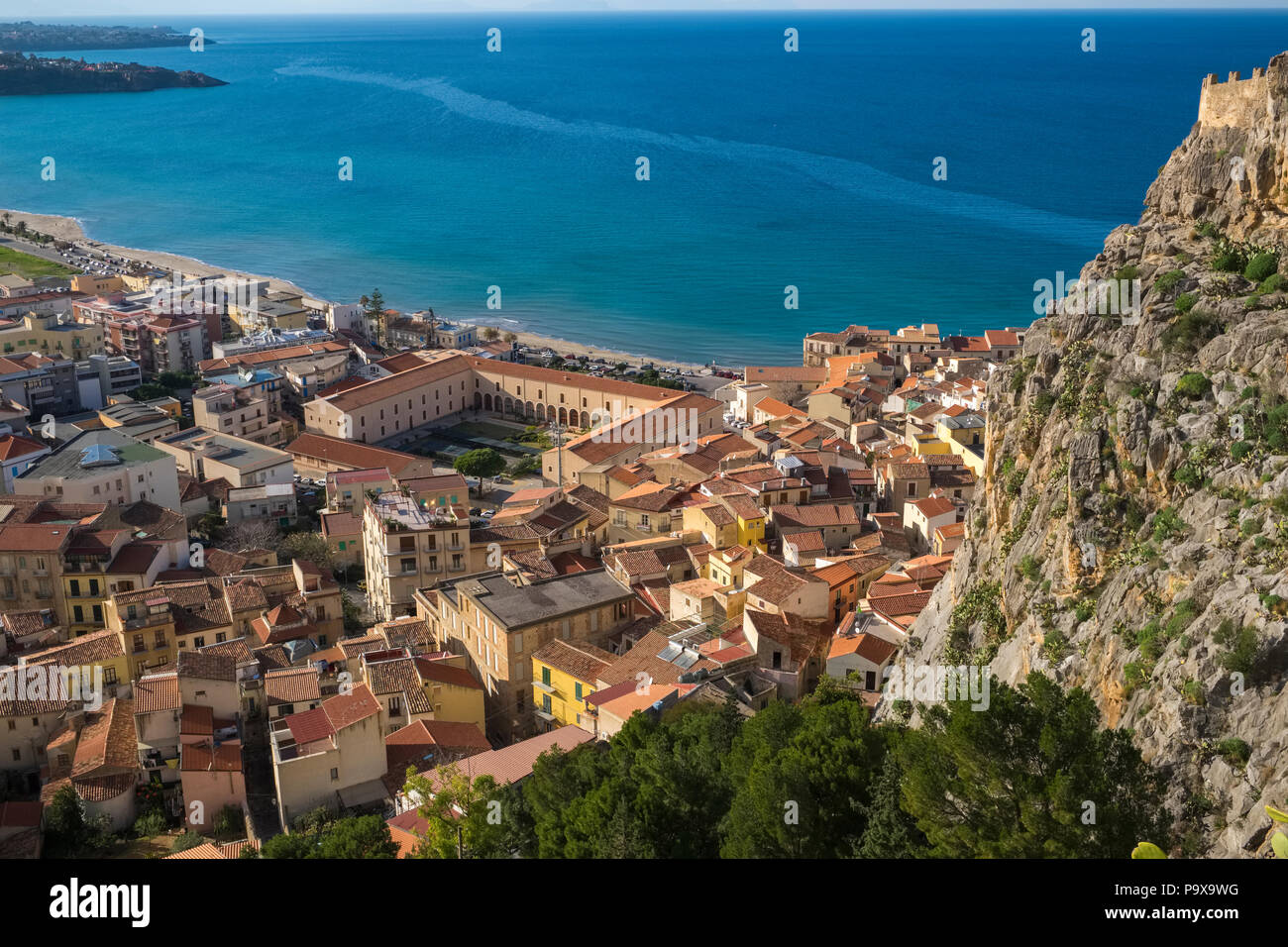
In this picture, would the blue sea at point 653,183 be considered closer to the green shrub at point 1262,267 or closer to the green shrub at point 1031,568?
the green shrub at point 1262,267

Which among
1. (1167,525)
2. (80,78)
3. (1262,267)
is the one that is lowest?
(1167,525)

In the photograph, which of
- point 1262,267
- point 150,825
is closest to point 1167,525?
point 1262,267

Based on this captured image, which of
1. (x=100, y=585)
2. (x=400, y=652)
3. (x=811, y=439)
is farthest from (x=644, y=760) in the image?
(x=811, y=439)

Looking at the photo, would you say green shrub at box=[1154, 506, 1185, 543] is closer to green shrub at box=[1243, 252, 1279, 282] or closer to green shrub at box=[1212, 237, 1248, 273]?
A: green shrub at box=[1243, 252, 1279, 282]

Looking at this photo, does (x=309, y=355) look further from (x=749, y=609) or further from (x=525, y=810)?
(x=525, y=810)

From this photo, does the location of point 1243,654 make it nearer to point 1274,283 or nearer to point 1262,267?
point 1274,283

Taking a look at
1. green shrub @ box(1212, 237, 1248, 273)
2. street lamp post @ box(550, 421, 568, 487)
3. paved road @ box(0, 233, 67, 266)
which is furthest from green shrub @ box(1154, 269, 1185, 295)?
paved road @ box(0, 233, 67, 266)
